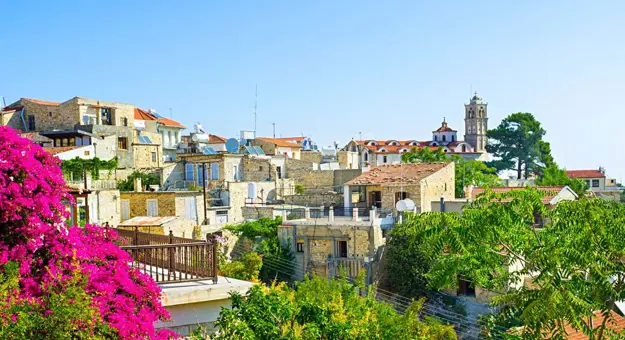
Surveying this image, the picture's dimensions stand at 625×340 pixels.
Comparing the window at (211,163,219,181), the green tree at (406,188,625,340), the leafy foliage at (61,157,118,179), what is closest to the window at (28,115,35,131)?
the leafy foliage at (61,157,118,179)

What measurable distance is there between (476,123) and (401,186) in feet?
282

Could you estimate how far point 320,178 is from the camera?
5322 centimetres

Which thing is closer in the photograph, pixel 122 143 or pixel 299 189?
pixel 299 189

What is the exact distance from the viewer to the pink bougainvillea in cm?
711

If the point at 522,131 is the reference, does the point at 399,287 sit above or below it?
below

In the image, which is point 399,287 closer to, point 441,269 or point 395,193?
point 395,193

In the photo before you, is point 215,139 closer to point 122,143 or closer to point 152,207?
point 122,143

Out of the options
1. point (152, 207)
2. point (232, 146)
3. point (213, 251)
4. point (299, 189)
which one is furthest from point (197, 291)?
point (232, 146)

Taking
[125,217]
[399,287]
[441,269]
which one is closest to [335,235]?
[399,287]

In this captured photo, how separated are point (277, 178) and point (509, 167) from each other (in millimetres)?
43814

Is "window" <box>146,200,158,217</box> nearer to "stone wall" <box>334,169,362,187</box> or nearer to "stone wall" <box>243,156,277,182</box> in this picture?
"stone wall" <box>243,156,277,182</box>

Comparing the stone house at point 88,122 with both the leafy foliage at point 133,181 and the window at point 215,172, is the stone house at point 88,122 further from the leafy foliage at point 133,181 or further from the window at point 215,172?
the window at point 215,172

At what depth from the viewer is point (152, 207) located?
36094mm

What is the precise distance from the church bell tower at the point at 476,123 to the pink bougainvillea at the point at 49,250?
117474 mm
